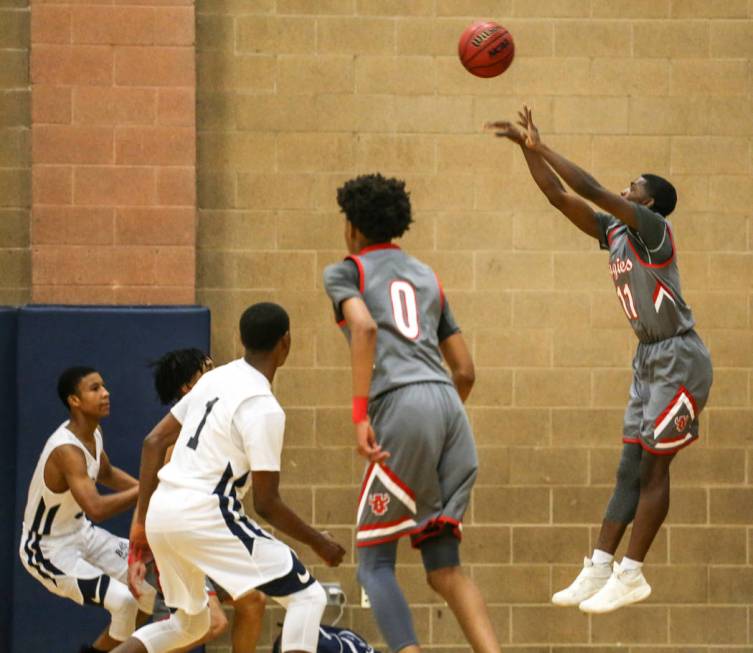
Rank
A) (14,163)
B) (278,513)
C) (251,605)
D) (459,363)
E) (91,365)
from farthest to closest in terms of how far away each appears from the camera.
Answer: (14,163) < (91,365) < (251,605) < (459,363) < (278,513)

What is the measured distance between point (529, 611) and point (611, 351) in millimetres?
1527

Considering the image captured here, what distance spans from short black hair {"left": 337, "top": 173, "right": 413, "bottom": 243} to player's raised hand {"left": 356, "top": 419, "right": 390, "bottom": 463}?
0.72m

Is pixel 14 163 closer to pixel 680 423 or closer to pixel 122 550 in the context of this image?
pixel 122 550

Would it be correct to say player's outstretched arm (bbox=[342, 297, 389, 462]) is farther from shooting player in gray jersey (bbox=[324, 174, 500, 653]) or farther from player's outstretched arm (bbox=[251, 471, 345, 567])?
player's outstretched arm (bbox=[251, 471, 345, 567])

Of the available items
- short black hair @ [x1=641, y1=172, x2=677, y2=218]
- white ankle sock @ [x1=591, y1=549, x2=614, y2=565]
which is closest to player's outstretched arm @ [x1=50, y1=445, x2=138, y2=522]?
white ankle sock @ [x1=591, y1=549, x2=614, y2=565]

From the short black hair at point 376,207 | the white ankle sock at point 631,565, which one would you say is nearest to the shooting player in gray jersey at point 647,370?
the white ankle sock at point 631,565

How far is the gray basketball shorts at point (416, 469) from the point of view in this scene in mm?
4750

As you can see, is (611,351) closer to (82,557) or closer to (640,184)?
(640,184)

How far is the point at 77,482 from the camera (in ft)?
20.6

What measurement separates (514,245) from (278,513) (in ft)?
10.7

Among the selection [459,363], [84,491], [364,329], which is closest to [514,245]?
[459,363]

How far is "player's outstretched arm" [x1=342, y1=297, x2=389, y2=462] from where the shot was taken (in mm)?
4594

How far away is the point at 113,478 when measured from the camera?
6.68 m

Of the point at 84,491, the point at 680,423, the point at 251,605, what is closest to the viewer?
the point at 680,423
